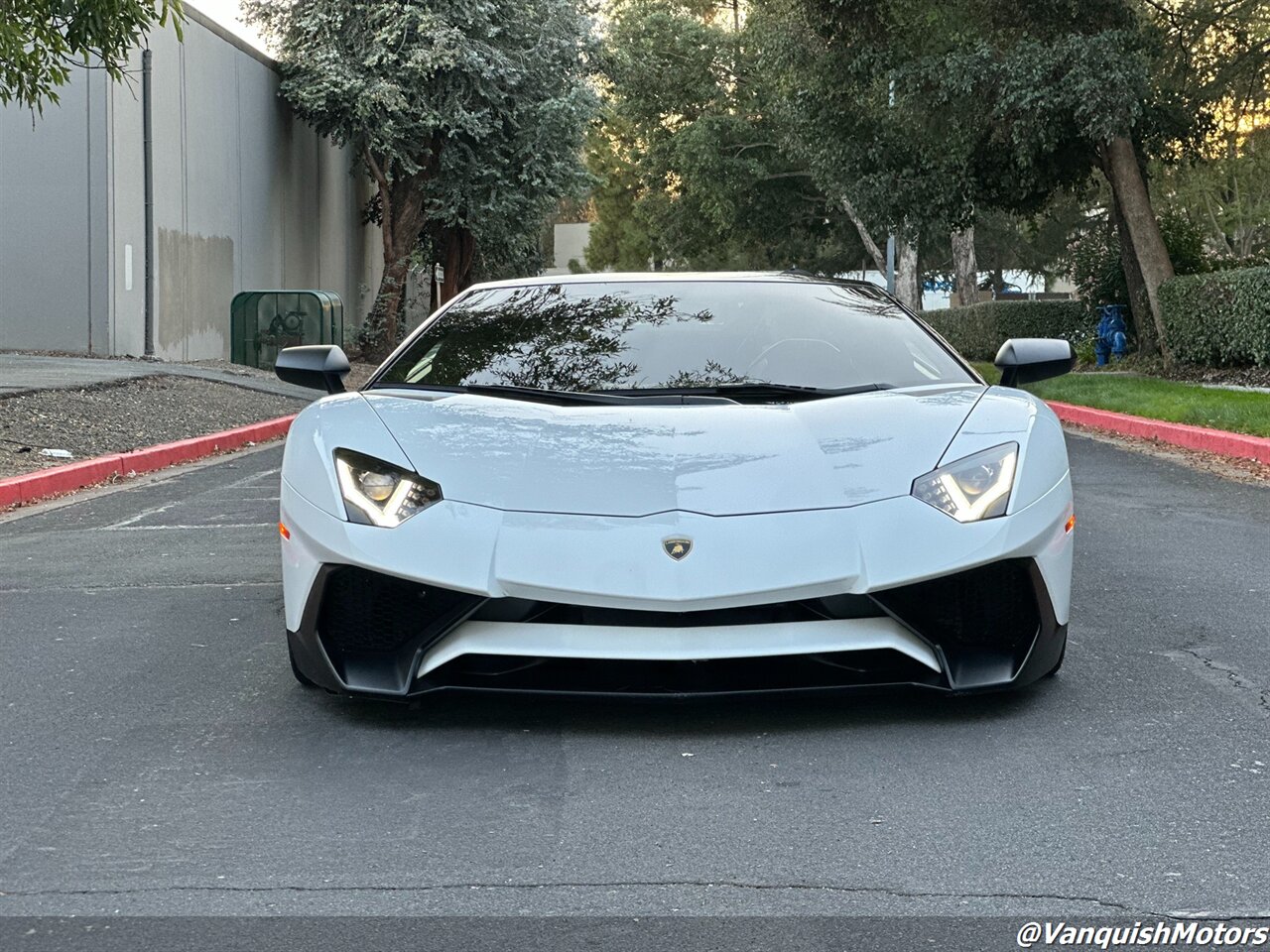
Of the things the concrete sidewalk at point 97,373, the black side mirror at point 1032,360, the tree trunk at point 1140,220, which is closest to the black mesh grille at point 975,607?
the black side mirror at point 1032,360

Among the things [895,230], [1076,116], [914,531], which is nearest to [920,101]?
[1076,116]

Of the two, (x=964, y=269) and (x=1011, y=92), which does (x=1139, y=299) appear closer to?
(x=1011, y=92)

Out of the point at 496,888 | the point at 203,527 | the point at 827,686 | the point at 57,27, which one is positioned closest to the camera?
the point at 496,888

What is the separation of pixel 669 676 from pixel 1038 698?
45.9 inches

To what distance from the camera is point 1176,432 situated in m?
14.0

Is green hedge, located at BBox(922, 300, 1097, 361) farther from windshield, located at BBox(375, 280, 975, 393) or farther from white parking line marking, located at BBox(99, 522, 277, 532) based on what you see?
windshield, located at BBox(375, 280, 975, 393)

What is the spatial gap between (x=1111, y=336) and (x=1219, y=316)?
6599 mm

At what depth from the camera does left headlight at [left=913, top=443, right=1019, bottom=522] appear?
4039mm

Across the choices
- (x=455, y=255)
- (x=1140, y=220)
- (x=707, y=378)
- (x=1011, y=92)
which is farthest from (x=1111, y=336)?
(x=707, y=378)

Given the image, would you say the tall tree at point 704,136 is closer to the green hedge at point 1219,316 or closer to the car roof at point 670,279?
the green hedge at point 1219,316

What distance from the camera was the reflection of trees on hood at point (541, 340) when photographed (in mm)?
4988

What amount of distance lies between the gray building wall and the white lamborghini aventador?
64.6 ft

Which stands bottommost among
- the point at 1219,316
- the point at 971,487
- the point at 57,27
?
the point at 971,487

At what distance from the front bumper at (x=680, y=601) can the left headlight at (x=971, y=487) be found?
5 centimetres
